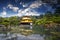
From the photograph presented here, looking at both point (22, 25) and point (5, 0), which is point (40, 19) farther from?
point (5, 0)

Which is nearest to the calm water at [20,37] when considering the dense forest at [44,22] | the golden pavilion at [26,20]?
the dense forest at [44,22]

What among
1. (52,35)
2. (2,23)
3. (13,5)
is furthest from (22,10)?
(52,35)

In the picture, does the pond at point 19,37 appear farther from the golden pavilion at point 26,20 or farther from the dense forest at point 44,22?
the golden pavilion at point 26,20

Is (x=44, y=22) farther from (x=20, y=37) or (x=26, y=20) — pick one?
(x=20, y=37)

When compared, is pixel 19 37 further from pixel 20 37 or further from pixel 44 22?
pixel 44 22

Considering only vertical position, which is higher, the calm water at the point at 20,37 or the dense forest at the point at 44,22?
the dense forest at the point at 44,22

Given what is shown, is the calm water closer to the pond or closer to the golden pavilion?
the pond

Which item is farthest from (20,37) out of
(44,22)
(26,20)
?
(44,22)

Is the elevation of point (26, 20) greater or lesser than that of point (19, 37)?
greater

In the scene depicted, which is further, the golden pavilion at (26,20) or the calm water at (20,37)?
the golden pavilion at (26,20)

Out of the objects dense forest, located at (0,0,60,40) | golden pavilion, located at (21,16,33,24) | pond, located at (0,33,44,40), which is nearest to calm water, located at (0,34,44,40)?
pond, located at (0,33,44,40)

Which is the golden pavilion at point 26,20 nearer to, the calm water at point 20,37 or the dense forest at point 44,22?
the dense forest at point 44,22

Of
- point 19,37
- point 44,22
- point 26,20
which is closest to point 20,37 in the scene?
point 19,37

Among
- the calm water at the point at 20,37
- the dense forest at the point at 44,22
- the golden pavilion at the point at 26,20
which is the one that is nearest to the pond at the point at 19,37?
the calm water at the point at 20,37
